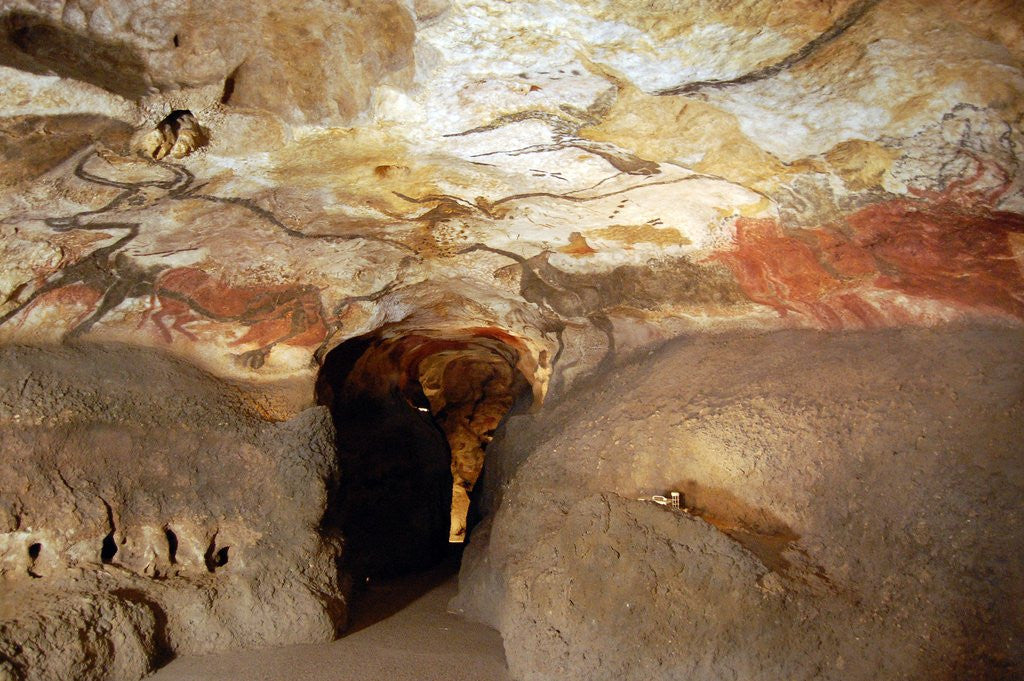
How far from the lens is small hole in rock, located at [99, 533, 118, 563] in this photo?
432 centimetres

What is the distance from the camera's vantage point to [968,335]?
383cm

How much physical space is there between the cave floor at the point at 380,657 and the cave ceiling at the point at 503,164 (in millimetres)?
1835

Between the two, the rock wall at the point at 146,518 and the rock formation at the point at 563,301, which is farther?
the rock wall at the point at 146,518

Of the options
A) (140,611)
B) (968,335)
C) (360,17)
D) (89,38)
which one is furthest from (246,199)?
(968,335)

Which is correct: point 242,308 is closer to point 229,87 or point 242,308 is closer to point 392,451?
point 229,87

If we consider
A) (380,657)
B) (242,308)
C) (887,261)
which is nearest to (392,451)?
(242,308)

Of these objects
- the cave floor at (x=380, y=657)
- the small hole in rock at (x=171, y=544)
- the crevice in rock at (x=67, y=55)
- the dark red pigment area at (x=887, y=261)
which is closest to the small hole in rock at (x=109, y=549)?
the small hole in rock at (x=171, y=544)

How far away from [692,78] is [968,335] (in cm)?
223

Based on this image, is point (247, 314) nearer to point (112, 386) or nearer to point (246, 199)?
point (112, 386)

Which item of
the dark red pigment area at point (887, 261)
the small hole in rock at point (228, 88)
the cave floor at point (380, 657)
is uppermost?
the small hole in rock at point (228, 88)

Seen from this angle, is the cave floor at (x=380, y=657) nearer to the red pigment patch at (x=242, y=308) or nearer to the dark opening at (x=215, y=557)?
the dark opening at (x=215, y=557)

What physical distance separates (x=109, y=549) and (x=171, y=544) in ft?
1.13

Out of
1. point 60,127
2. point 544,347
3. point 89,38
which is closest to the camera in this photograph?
point 89,38

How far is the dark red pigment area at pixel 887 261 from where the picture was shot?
3293mm
